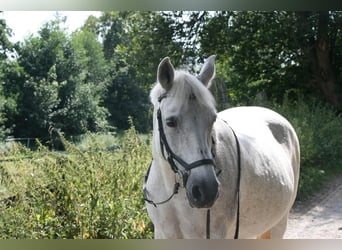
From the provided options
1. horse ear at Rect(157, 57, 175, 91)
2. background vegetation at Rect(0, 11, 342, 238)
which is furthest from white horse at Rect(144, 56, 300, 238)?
background vegetation at Rect(0, 11, 342, 238)

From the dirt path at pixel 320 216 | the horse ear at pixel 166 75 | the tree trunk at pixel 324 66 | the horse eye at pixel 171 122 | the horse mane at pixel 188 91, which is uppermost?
the tree trunk at pixel 324 66

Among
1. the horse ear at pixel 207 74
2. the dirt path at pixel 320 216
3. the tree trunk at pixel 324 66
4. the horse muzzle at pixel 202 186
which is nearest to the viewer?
the horse muzzle at pixel 202 186

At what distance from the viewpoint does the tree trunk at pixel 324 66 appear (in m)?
2.56

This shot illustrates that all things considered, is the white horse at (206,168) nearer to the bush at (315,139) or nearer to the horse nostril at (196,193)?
the horse nostril at (196,193)

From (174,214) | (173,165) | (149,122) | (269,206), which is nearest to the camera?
(173,165)

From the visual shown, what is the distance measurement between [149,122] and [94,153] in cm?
39

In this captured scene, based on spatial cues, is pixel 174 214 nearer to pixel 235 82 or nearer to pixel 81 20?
pixel 235 82

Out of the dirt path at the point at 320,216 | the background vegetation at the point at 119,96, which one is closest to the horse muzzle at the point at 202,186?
the background vegetation at the point at 119,96

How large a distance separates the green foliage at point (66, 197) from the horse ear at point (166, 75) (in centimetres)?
91

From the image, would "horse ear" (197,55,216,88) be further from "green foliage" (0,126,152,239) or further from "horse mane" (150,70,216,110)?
"green foliage" (0,126,152,239)

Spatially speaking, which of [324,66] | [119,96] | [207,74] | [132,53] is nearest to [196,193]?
[207,74]

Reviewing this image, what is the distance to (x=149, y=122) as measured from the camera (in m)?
2.43

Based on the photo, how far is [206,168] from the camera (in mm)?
1495
